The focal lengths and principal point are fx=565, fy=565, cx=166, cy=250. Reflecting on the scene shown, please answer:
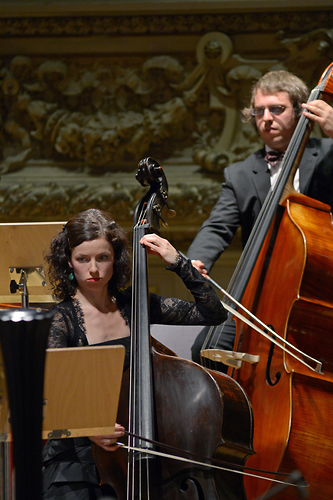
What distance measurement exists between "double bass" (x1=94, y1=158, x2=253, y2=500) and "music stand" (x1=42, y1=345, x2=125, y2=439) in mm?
237

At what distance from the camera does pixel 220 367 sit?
1782 mm

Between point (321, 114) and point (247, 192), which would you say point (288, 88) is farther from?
point (247, 192)

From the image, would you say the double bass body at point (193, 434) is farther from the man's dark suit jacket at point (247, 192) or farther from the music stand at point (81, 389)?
the man's dark suit jacket at point (247, 192)

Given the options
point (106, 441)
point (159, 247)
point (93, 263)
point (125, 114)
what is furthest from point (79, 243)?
point (125, 114)

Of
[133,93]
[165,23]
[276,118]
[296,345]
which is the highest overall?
[165,23]

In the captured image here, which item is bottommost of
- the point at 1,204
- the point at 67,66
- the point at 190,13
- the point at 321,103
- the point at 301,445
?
the point at 301,445

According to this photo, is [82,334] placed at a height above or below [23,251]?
below

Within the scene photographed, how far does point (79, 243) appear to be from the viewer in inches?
57.4

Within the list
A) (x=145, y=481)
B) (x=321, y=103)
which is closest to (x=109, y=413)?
(x=145, y=481)

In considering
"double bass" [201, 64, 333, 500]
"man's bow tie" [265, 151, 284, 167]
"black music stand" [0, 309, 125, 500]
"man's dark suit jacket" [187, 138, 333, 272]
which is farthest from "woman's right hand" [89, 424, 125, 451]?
"man's bow tie" [265, 151, 284, 167]

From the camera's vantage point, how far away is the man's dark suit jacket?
2020mm

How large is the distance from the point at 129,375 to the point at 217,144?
2100 millimetres

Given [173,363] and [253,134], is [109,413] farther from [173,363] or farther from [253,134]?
[253,134]

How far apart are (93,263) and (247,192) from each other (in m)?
0.90
